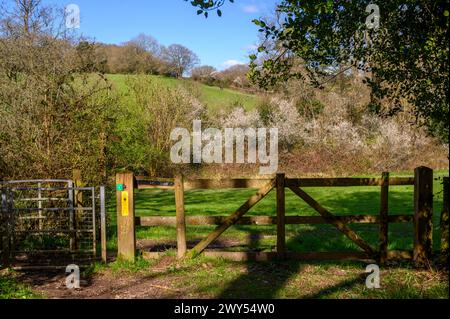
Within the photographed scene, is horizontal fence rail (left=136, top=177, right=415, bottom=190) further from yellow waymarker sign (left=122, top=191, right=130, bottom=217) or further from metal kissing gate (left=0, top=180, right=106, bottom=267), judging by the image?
metal kissing gate (left=0, top=180, right=106, bottom=267)

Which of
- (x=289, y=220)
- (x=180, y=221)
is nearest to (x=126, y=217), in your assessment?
(x=180, y=221)

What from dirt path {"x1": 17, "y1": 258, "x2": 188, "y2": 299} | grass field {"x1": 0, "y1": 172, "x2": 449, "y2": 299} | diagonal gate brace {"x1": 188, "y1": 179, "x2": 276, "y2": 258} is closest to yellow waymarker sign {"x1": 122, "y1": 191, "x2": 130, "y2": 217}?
grass field {"x1": 0, "y1": 172, "x2": 449, "y2": 299}

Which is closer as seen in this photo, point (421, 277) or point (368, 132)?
point (421, 277)

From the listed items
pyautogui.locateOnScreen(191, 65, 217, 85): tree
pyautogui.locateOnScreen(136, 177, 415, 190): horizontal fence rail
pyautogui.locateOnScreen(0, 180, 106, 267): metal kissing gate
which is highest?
pyautogui.locateOnScreen(191, 65, 217, 85): tree

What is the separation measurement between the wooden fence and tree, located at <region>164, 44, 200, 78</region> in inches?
1391

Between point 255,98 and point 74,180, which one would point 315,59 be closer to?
point 74,180

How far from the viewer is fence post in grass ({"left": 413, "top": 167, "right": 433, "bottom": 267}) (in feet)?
23.6

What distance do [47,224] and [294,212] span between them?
8.27 meters

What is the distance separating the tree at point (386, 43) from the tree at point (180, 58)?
34.6 metres

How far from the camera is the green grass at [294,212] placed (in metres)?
9.62

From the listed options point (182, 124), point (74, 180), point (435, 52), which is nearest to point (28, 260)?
point (74, 180)

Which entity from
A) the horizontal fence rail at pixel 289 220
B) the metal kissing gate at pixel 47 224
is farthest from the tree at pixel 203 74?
the horizontal fence rail at pixel 289 220
